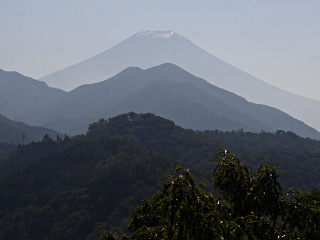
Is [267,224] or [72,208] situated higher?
[267,224]

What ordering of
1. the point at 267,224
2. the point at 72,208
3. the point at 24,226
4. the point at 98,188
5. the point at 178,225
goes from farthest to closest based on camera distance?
the point at 98,188, the point at 72,208, the point at 24,226, the point at 267,224, the point at 178,225

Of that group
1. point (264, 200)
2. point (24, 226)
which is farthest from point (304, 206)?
point (24, 226)

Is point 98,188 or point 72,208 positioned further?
point 98,188

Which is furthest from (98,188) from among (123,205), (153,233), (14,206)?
(153,233)

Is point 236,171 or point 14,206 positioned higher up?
point 236,171

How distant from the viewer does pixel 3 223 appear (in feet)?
568

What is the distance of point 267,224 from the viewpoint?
50.2ft

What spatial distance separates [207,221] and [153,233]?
11.3 feet

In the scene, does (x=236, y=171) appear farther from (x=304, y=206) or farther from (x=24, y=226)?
(x=24, y=226)

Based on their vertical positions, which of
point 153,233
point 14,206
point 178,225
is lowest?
point 14,206

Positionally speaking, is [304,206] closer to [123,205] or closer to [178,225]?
[178,225]

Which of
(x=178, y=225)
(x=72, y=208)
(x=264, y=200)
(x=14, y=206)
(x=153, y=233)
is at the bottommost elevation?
(x=14, y=206)

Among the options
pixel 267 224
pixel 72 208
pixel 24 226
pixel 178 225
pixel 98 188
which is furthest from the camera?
pixel 98 188

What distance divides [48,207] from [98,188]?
25.5m
